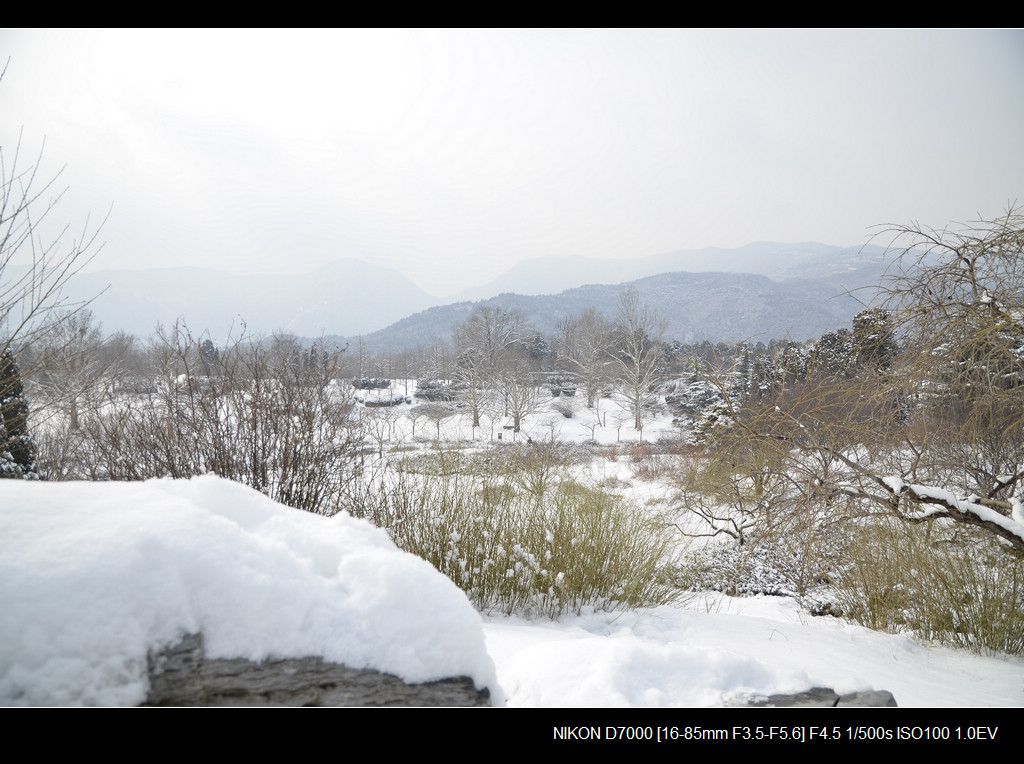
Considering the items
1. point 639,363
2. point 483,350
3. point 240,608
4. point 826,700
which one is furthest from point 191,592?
point 483,350

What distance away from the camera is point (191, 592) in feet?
4.51

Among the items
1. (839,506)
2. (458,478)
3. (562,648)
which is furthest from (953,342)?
(458,478)

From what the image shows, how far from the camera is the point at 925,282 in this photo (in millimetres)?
4129

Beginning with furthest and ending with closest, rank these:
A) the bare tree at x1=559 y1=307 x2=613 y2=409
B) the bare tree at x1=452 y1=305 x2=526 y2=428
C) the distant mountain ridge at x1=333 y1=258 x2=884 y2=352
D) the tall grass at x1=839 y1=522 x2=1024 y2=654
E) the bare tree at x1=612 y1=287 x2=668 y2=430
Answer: the bare tree at x1=559 y1=307 x2=613 y2=409
the distant mountain ridge at x1=333 y1=258 x2=884 y2=352
the bare tree at x1=452 y1=305 x2=526 y2=428
the bare tree at x1=612 y1=287 x2=668 y2=430
the tall grass at x1=839 y1=522 x2=1024 y2=654

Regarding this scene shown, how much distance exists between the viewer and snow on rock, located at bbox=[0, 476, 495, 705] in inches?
46.2

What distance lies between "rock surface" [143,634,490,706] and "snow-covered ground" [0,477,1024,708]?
0.03 metres

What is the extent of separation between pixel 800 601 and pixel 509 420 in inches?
1095

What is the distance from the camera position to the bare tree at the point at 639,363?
1299 inches

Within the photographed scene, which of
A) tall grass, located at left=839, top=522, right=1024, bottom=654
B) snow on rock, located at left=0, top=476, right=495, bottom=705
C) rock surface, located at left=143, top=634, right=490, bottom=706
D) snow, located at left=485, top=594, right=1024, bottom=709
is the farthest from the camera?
tall grass, located at left=839, top=522, right=1024, bottom=654

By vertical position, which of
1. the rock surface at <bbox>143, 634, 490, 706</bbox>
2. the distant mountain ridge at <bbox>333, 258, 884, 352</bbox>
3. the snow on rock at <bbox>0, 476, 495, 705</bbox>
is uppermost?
the distant mountain ridge at <bbox>333, 258, 884, 352</bbox>

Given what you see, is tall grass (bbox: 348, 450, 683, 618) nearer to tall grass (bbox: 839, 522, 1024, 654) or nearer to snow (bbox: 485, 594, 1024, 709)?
snow (bbox: 485, 594, 1024, 709)

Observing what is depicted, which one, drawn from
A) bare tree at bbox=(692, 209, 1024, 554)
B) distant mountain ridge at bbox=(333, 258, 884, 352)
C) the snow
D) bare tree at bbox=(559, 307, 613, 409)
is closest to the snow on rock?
the snow

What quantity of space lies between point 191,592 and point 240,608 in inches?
5.6
